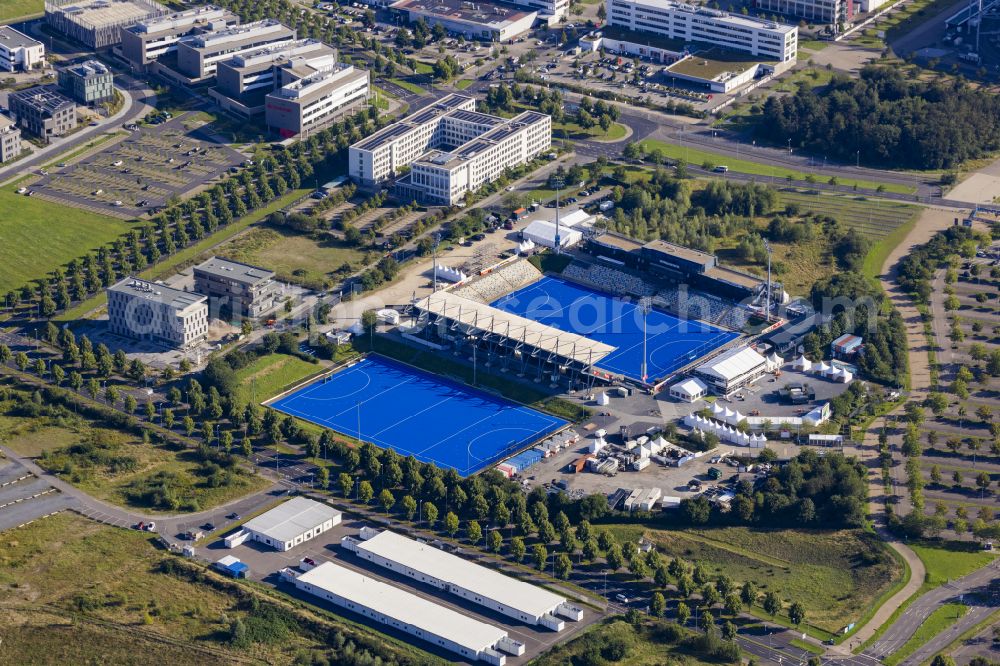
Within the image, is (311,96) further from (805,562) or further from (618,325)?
(805,562)

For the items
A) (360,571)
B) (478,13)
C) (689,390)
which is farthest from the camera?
(478,13)

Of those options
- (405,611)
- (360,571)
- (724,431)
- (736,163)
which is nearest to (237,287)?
(360,571)

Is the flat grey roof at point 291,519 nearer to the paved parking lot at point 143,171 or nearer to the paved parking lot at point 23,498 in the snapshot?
the paved parking lot at point 23,498

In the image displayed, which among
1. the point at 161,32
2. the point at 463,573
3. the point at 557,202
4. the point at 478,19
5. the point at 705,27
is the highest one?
the point at 161,32

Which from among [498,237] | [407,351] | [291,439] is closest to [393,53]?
[498,237]

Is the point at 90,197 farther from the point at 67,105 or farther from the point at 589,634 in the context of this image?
the point at 589,634

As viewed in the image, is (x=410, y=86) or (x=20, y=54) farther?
(x=410, y=86)

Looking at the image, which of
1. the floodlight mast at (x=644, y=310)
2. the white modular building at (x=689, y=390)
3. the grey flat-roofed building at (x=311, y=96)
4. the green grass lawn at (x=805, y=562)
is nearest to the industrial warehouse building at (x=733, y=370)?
the white modular building at (x=689, y=390)

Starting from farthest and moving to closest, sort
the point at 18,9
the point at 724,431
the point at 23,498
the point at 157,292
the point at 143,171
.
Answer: the point at 18,9 < the point at 143,171 < the point at 157,292 < the point at 724,431 < the point at 23,498

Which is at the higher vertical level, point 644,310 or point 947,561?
point 644,310
